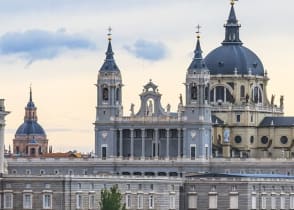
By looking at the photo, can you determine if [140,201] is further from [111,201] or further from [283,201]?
[283,201]

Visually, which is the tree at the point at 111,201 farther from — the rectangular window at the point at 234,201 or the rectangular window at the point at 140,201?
the rectangular window at the point at 234,201

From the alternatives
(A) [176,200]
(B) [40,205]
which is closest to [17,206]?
(B) [40,205]

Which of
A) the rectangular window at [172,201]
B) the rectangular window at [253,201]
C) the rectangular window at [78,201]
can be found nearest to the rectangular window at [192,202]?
the rectangular window at [172,201]

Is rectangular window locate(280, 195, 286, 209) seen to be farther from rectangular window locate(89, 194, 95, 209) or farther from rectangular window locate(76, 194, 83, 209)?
rectangular window locate(76, 194, 83, 209)

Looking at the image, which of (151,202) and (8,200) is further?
(151,202)

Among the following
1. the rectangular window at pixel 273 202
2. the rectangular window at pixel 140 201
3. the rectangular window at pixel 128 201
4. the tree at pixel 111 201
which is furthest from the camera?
the rectangular window at pixel 273 202

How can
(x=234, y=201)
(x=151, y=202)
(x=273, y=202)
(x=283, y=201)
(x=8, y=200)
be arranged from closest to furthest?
(x=8, y=200) → (x=151, y=202) → (x=234, y=201) → (x=273, y=202) → (x=283, y=201)

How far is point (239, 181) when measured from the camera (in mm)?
192875

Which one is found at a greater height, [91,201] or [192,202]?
[192,202]

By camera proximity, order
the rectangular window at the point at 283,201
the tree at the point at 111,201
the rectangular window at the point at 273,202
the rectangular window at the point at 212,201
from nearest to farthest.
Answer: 1. the tree at the point at 111,201
2. the rectangular window at the point at 212,201
3. the rectangular window at the point at 273,202
4. the rectangular window at the point at 283,201

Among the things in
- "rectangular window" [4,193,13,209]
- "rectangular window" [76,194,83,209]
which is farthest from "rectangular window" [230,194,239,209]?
"rectangular window" [4,193,13,209]

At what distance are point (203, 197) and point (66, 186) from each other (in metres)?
17.7

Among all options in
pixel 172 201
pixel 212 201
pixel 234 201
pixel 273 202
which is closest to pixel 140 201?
pixel 172 201

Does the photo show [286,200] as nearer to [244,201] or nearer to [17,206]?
[244,201]
